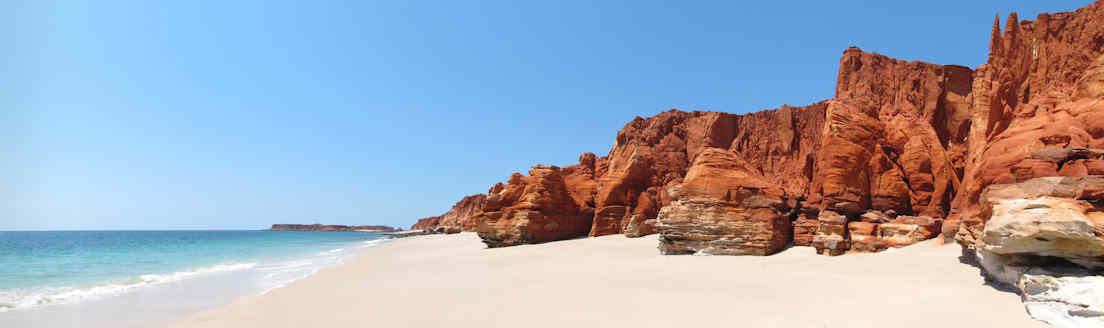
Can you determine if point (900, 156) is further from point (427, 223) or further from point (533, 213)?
point (427, 223)

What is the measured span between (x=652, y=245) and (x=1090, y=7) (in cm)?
1008

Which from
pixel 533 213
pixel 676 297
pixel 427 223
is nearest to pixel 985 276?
pixel 676 297

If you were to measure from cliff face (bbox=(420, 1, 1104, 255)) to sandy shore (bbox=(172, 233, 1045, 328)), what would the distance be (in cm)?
111

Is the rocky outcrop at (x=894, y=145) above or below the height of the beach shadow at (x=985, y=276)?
above

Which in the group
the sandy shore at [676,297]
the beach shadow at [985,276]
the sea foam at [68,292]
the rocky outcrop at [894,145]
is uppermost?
the rocky outcrop at [894,145]

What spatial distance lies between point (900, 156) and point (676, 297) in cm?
824

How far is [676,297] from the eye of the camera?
619 cm

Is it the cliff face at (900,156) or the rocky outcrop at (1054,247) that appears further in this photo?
the cliff face at (900,156)

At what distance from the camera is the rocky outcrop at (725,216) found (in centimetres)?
1062

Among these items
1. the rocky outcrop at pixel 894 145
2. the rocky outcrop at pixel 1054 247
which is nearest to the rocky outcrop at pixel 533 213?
the rocky outcrop at pixel 894 145

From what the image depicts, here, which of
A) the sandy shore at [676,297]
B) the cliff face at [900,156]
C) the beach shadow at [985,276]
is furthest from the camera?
the cliff face at [900,156]

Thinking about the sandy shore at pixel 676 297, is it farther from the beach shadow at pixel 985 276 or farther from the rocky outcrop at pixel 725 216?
the rocky outcrop at pixel 725 216

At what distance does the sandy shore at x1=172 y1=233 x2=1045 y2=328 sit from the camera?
5.01 metres

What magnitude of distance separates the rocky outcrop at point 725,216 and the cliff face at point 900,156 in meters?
0.03
